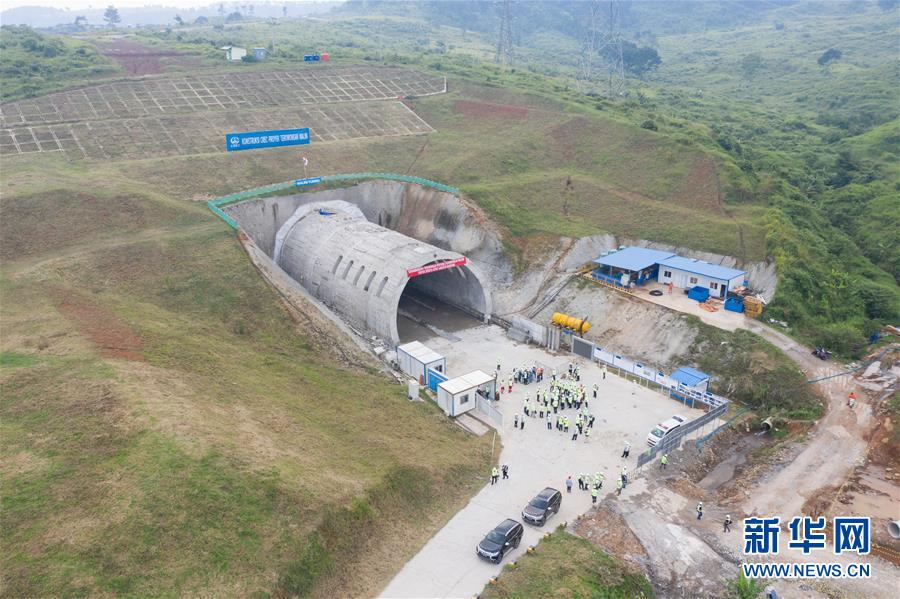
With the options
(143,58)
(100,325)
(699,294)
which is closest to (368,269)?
(100,325)

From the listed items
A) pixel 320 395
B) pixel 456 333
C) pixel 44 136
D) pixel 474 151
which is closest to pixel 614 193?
pixel 474 151

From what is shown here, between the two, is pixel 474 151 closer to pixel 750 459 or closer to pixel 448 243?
pixel 448 243

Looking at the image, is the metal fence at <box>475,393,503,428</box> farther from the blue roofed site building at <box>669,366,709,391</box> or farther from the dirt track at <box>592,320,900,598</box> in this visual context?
the blue roofed site building at <box>669,366,709,391</box>

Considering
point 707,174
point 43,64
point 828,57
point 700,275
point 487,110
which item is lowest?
point 700,275

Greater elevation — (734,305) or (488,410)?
(734,305)

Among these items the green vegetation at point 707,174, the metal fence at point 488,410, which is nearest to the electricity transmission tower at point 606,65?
the green vegetation at point 707,174

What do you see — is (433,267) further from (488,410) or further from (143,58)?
(143,58)

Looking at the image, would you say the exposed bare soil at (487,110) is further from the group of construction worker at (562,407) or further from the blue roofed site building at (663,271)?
the group of construction worker at (562,407)

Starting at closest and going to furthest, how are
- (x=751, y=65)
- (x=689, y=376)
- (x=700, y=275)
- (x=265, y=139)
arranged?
(x=689, y=376) < (x=700, y=275) < (x=265, y=139) < (x=751, y=65)
